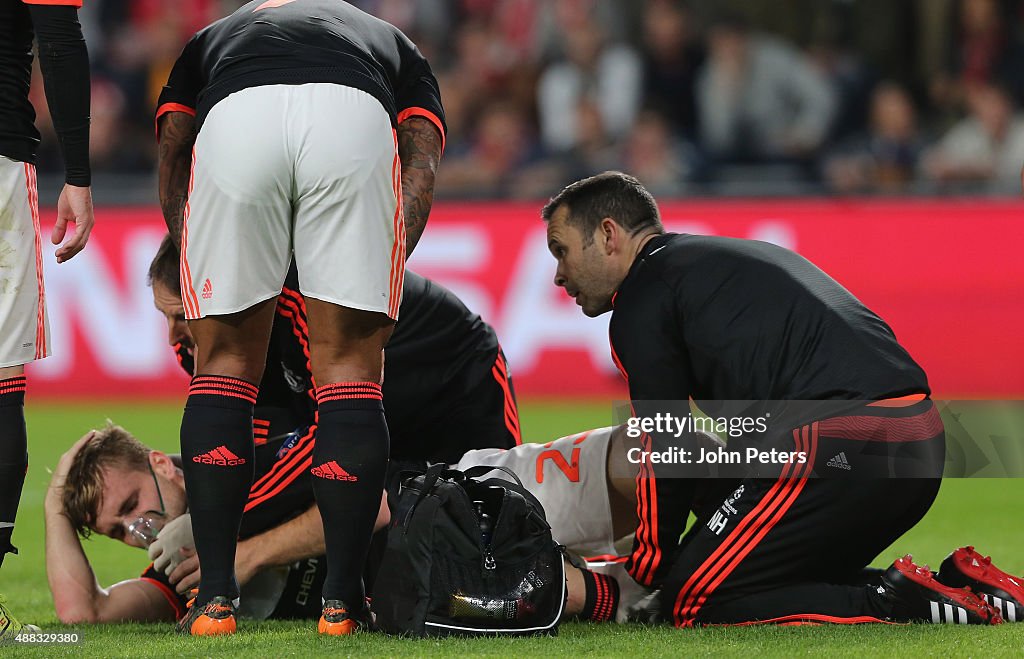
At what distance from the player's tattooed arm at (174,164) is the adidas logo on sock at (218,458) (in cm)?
75

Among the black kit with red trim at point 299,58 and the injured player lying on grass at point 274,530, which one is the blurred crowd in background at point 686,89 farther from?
the black kit with red trim at point 299,58

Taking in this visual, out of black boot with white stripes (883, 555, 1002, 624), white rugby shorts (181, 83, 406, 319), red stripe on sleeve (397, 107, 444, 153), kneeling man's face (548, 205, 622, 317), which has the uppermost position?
red stripe on sleeve (397, 107, 444, 153)

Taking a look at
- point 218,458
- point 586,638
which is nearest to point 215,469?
point 218,458

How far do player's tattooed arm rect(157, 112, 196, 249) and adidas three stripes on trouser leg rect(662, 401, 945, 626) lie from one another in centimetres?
177

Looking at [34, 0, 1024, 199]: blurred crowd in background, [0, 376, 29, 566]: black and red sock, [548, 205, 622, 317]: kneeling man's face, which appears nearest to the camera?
[0, 376, 29, 566]: black and red sock

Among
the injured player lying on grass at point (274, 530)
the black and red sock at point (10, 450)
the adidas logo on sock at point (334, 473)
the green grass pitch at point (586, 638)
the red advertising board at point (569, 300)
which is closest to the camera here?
the green grass pitch at point (586, 638)

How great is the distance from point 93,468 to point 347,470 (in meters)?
1.24

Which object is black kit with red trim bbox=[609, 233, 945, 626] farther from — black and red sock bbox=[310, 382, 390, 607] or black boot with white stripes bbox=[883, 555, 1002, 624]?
black and red sock bbox=[310, 382, 390, 607]

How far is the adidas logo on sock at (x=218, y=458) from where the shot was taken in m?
3.37

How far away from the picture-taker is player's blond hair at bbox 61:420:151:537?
13.5 feet

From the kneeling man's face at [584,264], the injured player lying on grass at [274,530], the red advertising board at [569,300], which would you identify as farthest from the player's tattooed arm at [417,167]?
the red advertising board at [569,300]

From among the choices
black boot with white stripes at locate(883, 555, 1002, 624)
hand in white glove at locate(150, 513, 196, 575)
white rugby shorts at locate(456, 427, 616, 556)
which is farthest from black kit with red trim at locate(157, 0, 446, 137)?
black boot with white stripes at locate(883, 555, 1002, 624)

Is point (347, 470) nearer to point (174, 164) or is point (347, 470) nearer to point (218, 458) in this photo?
point (218, 458)

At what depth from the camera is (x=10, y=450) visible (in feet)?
11.5
